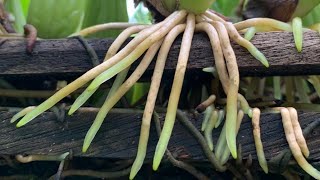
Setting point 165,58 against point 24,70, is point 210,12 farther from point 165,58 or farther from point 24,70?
point 24,70

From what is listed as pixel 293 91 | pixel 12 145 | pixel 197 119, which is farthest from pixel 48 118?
pixel 293 91

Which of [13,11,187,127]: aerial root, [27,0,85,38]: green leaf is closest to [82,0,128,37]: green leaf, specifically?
[27,0,85,38]: green leaf

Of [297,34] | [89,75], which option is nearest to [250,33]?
[297,34]

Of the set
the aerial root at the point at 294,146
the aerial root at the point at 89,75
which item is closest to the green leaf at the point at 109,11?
the aerial root at the point at 89,75

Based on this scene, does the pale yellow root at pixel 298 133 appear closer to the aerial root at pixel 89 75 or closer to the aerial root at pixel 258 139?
the aerial root at pixel 258 139

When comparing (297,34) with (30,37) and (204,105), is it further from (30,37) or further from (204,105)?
(30,37)

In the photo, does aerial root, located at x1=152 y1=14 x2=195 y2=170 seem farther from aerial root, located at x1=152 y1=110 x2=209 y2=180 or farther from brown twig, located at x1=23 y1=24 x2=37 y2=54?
brown twig, located at x1=23 y1=24 x2=37 y2=54
